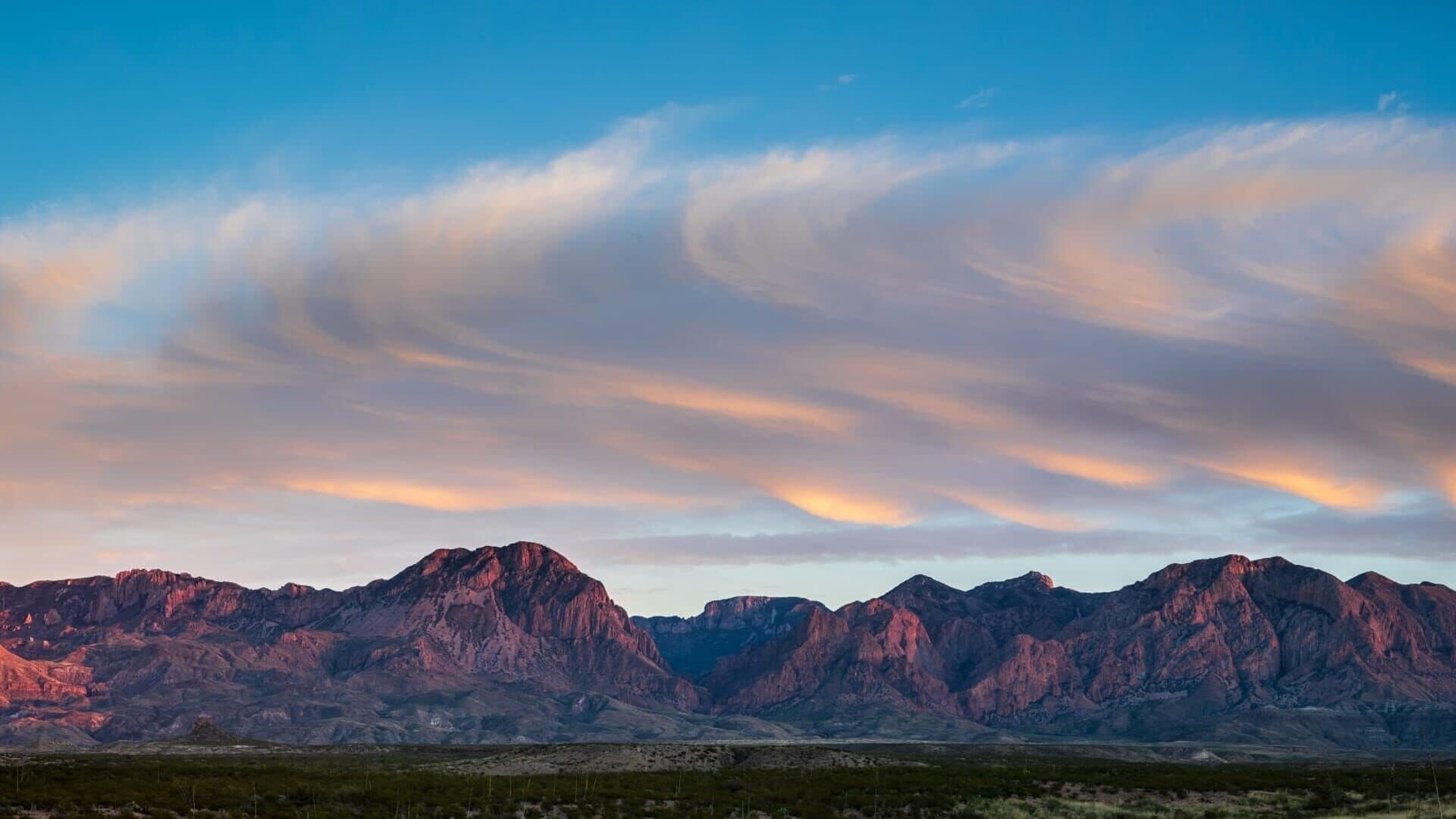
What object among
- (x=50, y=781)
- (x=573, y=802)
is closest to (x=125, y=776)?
(x=50, y=781)

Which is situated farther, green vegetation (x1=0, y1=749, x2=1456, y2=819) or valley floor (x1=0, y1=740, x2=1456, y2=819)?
valley floor (x1=0, y1=740, x2=1456, y2=819)

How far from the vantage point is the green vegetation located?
7188 centimetres

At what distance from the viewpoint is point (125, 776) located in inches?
3369

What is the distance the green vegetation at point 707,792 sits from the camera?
71875mm

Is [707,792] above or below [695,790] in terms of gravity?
below

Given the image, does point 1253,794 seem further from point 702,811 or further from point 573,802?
point 573,802

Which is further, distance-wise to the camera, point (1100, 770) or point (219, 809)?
point (1100, 770)

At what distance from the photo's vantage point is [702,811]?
78.2 meters

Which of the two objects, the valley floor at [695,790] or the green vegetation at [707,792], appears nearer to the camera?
the green vegetation at [707,792]

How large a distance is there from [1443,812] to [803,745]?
77.4m

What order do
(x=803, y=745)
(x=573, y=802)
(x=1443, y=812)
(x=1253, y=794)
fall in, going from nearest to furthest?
(x=1443, y=812)
(x=573, y=802)
(x=1253, y=794)
(x=803, y=745)

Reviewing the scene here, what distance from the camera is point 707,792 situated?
87.8 metres

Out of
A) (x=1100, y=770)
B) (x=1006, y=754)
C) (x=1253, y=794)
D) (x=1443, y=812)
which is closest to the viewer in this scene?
(x=1443, y=812)

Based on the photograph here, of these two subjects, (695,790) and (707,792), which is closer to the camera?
(707,792)
